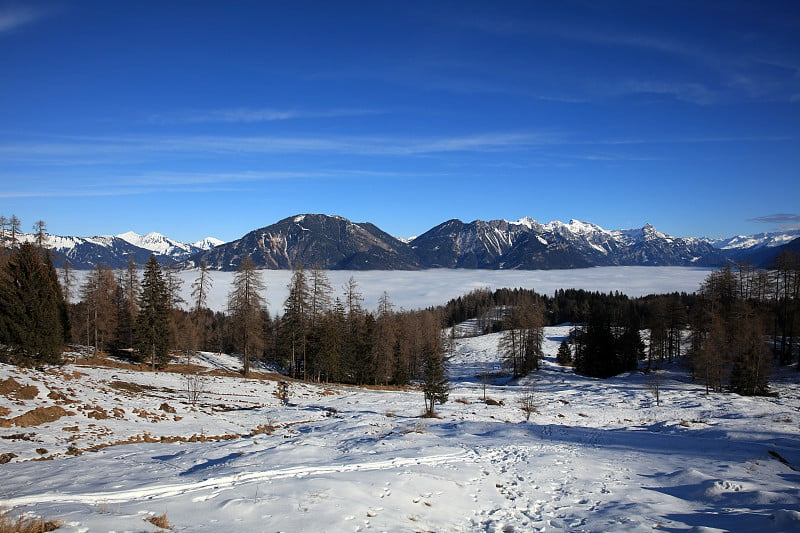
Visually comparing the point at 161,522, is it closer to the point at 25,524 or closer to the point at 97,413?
the point at 25,524

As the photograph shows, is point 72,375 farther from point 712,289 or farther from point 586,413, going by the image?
point 712,289

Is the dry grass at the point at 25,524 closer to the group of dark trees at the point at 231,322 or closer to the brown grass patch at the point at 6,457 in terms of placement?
the brown grass patch at the point at 6,457

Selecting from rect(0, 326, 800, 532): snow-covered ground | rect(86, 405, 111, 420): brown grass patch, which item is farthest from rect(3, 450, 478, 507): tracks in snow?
rect(86, 405, 111, 420): brown grass patch

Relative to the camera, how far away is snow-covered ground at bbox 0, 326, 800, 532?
970cm

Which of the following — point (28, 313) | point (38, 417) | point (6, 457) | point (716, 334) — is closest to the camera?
point (6, 457)

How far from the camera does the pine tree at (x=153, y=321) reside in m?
40.3

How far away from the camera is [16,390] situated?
66.0 feet

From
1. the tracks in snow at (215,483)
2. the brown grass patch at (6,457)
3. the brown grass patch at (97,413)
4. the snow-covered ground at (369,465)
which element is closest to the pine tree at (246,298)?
the snow-covered ground at (369,465)

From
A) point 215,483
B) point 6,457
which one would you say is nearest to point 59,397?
point 6,457

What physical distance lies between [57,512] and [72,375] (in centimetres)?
2415

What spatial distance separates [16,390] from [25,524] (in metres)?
17.7

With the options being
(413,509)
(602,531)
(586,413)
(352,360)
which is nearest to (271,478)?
(413,509)

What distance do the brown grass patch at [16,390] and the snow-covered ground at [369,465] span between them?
8 cm

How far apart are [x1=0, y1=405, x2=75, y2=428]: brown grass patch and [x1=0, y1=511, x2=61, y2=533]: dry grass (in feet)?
39.4
